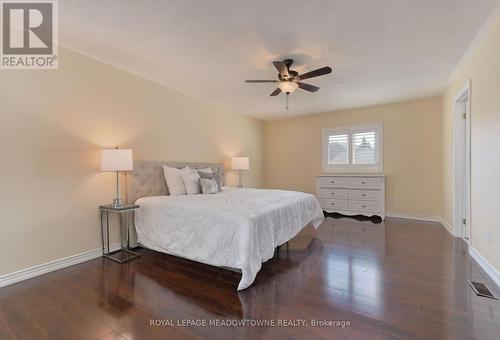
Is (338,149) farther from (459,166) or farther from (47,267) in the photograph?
(47,267)

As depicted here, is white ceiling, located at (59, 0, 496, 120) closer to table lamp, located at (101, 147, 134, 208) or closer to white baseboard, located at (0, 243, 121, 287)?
table lamp, located at (101, 147, 134, 208)

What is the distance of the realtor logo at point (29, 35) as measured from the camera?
7.21 ft

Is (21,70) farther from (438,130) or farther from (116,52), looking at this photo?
(438,130)

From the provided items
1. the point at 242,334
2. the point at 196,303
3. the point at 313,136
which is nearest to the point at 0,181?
the point at 196,303

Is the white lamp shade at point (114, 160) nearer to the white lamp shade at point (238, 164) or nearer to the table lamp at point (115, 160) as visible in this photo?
the table lamp at point (115, 160)

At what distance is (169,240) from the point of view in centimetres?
285

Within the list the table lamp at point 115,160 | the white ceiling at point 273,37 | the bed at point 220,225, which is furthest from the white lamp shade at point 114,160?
the white ceiling at point 273,37

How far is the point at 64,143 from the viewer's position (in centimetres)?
276

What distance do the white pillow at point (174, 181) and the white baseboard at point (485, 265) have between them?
Result: 374 cm

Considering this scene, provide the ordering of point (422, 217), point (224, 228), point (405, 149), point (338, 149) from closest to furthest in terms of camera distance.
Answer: point (224, 228)
point (422, 217)
point (405, 149)
point (338, 149)

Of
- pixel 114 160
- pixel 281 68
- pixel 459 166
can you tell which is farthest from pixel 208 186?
pixel 459 166

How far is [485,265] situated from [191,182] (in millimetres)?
3747

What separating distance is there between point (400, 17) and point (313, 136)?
398 centimetres

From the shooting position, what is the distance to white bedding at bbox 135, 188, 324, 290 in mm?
2262
